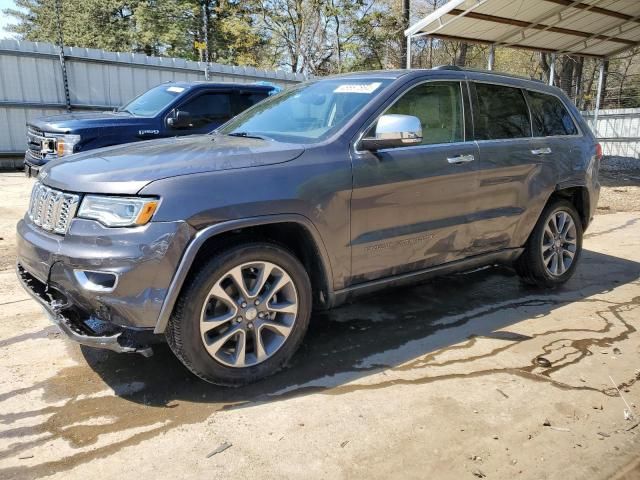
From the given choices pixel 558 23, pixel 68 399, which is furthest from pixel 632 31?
pixel 68 399

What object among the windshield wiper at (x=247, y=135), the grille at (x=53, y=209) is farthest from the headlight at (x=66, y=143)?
the grille at (x=53, y=209)

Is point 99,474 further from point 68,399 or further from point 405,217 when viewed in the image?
point 405,217

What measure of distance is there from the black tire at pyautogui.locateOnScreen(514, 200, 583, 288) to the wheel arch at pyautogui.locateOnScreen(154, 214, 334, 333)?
7.48ft

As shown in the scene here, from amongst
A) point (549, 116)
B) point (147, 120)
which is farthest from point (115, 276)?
point (147, 120)

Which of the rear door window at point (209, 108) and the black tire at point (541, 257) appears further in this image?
the rear door window at point (209, 108)

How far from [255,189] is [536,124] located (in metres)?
2.99

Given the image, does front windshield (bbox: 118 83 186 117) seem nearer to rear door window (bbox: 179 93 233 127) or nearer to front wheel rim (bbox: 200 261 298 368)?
rear door window (bbox: 179 93 233 127)

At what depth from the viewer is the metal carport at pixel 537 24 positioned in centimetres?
1157

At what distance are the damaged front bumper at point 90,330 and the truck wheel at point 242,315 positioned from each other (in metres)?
0.16

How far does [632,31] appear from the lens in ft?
46.5

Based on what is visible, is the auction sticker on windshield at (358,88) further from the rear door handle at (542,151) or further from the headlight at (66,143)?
the headlight at (66,143)

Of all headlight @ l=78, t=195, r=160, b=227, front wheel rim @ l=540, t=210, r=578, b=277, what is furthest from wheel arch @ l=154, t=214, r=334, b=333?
front wheel rim @ l=540, t=210, r=578, b=277

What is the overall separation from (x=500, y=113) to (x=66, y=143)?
5.72 m

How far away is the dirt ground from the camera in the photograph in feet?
8.24
